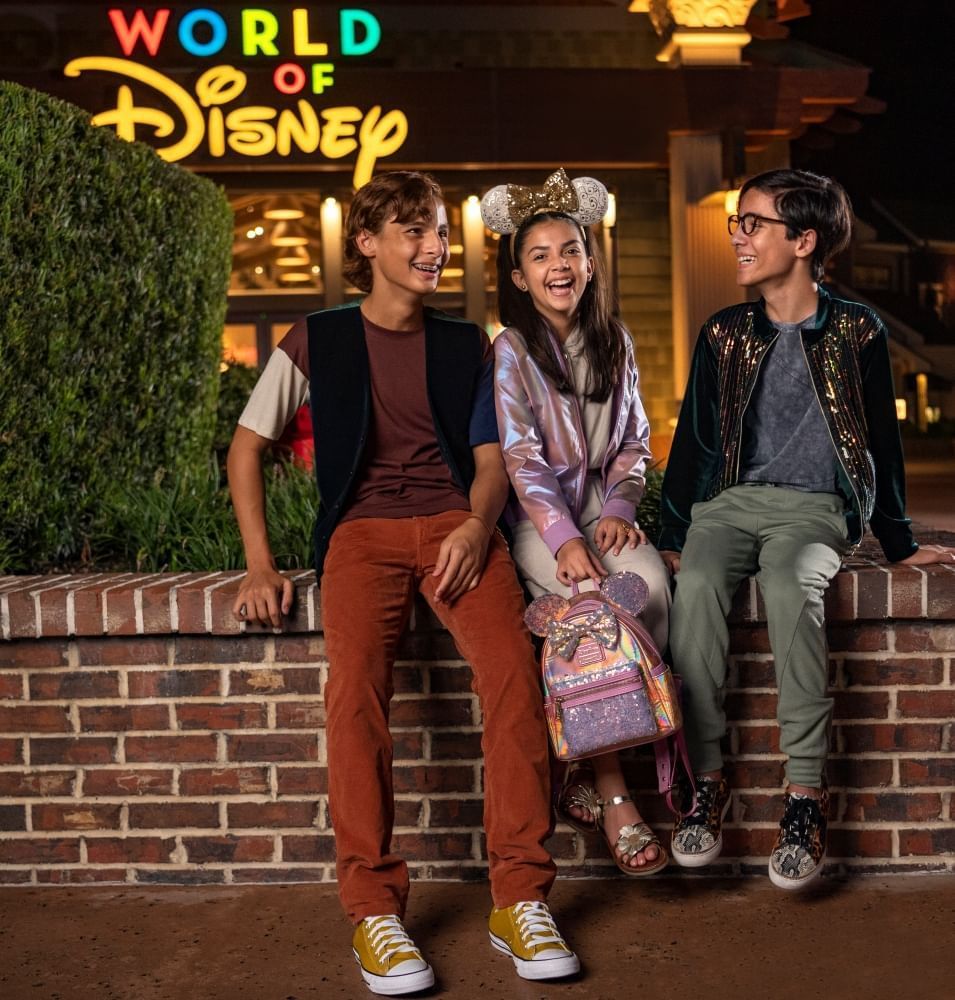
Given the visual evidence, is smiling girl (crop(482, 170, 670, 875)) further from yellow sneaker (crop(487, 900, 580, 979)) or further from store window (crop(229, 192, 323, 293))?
store window (crop(229, 192, 323, 293))

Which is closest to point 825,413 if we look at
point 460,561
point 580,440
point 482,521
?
point 580,440

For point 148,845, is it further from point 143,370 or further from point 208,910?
point 143,370

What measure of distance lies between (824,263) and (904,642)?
1.05 m

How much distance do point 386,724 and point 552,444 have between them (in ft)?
2.94

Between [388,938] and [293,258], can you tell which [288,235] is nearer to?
[293,258]

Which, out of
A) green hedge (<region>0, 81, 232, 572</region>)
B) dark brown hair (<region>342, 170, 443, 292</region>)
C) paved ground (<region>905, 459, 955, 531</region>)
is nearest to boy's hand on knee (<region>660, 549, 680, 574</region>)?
dark brown hair (<region>342, 170, 443, 292</region>)

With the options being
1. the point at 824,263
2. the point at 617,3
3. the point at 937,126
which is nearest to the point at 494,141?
the point at 617,3

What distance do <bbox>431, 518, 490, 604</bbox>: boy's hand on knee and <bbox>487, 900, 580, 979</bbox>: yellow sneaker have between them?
745 millimetres

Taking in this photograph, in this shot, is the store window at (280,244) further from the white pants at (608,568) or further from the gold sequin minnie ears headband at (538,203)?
the white pants at (608,568)

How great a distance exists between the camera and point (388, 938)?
2768 mm

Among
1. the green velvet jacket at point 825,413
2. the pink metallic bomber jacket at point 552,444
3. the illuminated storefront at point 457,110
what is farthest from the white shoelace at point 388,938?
the illuminated storefront at point 457,110

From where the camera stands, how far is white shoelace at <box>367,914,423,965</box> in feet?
8.98

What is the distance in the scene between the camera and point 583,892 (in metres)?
3.32

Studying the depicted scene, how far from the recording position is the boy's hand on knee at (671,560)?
3.43 m
